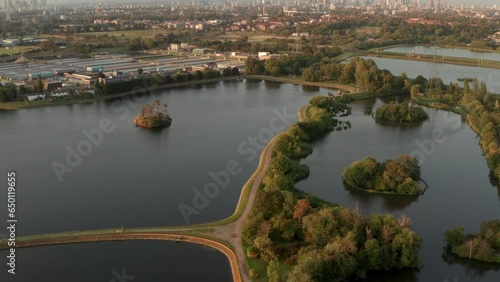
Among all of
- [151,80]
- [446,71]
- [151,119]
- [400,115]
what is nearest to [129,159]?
[151,119]

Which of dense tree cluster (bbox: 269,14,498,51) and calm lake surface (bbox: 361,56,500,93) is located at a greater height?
dense tree cluster (bbox: 269,14,498,51)

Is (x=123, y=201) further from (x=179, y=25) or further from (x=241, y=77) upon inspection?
(x=179, y=25)

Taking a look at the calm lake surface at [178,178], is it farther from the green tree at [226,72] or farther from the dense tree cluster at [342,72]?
the green tree at [226,72]

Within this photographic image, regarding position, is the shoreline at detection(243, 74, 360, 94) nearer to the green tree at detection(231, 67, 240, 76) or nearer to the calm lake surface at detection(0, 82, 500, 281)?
the green tree at detection(231, 67, 240, 76)

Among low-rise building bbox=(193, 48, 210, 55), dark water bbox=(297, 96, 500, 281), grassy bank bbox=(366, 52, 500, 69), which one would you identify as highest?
low-rise building bbox=(193, 48, 210, 55)

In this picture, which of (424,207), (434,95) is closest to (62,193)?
(424,207)

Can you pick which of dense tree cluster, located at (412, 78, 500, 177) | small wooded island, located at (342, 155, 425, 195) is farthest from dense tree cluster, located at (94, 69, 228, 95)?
small wooded island, located at (342, 155, 425, 195)

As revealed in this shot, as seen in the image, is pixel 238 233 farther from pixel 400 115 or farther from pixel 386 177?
pixel 400 115
